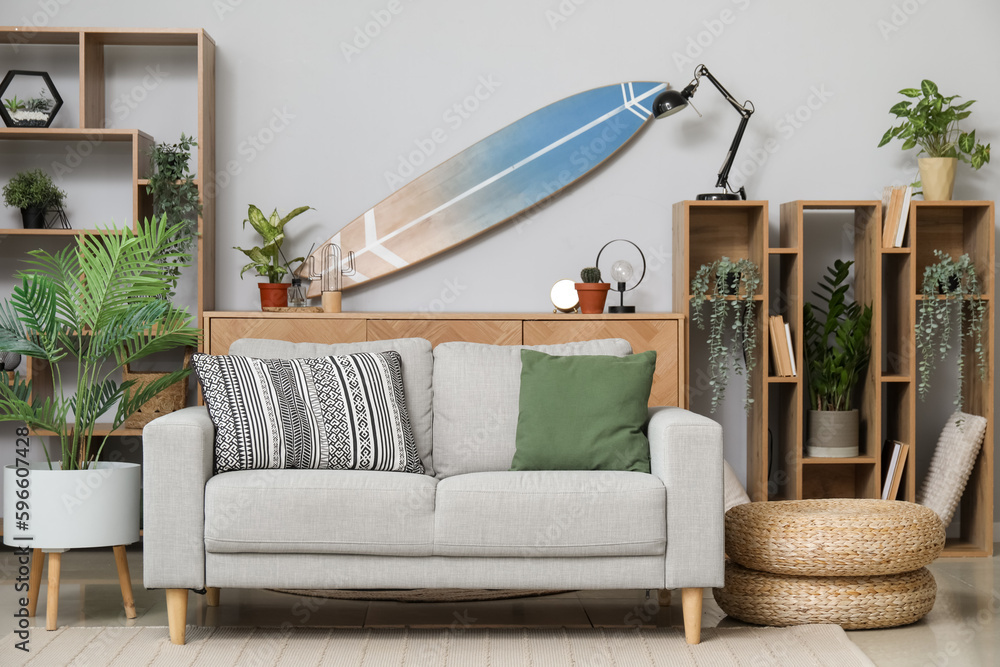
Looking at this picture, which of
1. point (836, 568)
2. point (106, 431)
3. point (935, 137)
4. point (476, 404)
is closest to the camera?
point (836, 568)

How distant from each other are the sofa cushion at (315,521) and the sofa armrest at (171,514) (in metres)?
0.04

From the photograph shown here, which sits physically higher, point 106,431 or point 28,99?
point 28,99

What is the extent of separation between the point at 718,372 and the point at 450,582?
1898mm

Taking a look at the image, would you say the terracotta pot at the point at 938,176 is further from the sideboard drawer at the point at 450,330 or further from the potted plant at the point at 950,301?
the sideboard drawer at the point at 450,330

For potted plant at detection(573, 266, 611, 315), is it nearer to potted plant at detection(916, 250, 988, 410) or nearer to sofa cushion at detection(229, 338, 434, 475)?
sofa cushion at detection(229, 338, 434, 475)

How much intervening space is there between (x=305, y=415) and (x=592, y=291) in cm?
138

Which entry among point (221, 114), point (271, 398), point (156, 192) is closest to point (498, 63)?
point (221, 114)

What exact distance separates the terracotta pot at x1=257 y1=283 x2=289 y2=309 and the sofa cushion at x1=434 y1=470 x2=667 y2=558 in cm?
152

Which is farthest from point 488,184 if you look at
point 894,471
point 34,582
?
point 34,582

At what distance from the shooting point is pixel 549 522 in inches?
95.0

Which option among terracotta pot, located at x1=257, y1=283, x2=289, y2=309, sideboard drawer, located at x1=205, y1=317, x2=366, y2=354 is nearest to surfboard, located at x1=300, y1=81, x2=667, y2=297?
terracotta pot, located at x1=257, y1=283, x2=289, y2=309

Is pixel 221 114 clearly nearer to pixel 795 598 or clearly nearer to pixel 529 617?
pixel 529 617

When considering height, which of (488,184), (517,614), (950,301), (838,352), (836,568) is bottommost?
(517,614)

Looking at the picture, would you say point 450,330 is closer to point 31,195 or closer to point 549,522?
point 549,522
